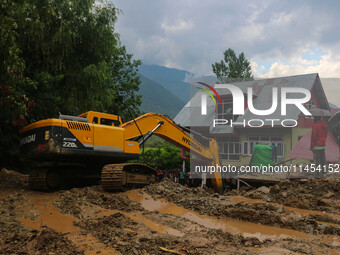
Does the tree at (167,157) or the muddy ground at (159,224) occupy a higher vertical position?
the tree at (167,157)

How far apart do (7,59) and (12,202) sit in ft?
13.3

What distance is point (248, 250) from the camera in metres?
4.48

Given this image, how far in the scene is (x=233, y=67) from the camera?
39000 mm

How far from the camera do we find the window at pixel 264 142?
18531mm

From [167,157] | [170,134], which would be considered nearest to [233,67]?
[167,157]

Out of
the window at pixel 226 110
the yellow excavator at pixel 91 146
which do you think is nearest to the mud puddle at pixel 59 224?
the yellow excavator at pixel 91 146

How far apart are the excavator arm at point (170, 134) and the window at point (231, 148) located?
8973mm

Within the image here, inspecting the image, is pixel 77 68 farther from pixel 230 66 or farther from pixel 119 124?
pixel 230 66

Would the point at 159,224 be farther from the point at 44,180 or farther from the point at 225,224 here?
the point at 44,180

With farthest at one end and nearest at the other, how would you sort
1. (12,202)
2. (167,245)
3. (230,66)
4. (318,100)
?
(230,66) < (318,100) < (12,202) < (167,245)

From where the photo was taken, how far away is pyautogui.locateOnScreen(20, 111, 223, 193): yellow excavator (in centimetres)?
788

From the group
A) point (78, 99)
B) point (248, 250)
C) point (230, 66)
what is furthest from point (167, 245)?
point (230, 66)

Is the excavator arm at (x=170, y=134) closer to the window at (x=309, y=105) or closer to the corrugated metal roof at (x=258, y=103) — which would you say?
the corrugated metal roof at (x=258, y=103)

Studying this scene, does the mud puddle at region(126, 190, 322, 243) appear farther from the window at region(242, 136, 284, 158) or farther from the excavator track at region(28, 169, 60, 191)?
the window at region(242, 136, 284, 158)
